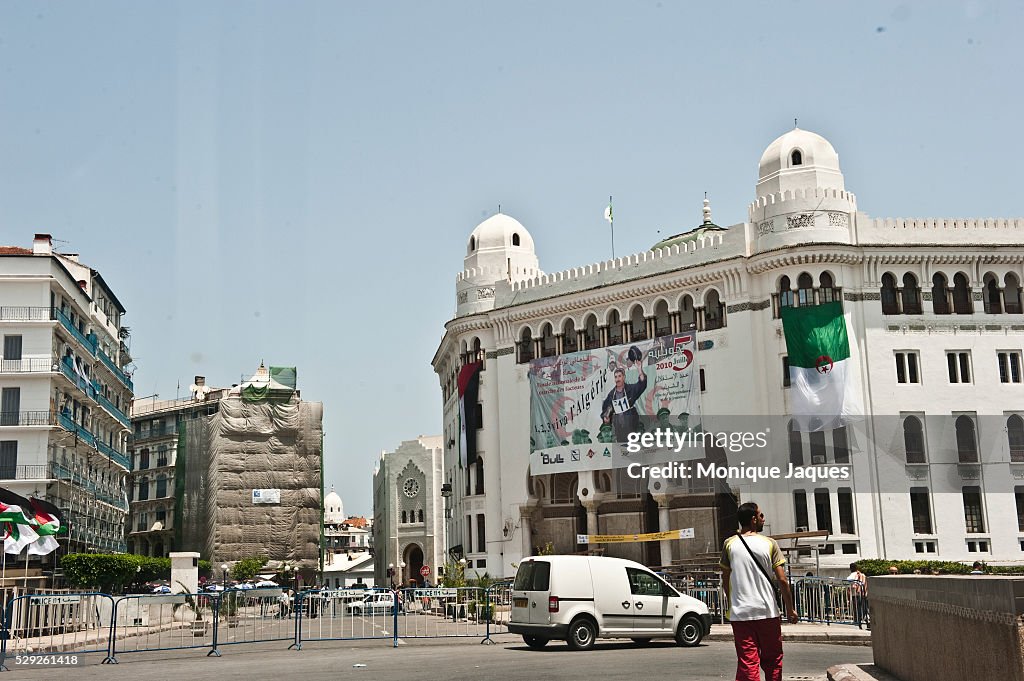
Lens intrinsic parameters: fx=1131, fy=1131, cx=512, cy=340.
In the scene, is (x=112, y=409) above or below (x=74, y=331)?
below

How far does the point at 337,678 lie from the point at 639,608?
25.0 feet

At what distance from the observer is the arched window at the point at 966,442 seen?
4438cm

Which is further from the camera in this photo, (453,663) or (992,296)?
(992,296)

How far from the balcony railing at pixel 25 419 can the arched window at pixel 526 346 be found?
70.8ft

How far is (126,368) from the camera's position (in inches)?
2675

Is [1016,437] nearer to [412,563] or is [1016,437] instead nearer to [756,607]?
[756,607]

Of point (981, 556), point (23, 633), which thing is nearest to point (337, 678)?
point (23, 633)

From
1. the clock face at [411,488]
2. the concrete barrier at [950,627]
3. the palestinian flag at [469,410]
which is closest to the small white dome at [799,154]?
the palestinian flag at [469,410]

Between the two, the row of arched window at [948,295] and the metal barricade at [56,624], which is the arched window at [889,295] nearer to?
the row of arched window at [948,295]

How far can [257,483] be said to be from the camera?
72500 mm

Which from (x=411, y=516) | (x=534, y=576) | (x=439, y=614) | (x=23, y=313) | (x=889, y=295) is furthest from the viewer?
(x=411, y=516)

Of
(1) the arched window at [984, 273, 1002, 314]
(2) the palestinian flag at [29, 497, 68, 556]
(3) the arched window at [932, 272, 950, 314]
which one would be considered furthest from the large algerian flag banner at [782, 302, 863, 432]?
(2) the palestinian flag at [29, 497, 68, 556]

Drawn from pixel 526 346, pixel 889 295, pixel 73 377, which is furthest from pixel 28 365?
pixel 889 295

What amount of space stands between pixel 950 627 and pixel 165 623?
2290cm
